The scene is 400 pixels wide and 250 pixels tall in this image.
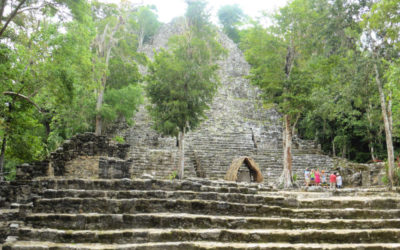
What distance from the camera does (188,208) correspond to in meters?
6.18

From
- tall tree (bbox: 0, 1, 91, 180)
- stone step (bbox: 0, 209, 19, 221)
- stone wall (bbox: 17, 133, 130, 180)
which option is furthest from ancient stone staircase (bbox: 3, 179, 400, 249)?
tall tree (bbox: 0, 1, 91, 180)

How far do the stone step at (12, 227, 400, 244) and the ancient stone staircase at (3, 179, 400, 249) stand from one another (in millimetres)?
15

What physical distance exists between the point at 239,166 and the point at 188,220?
22.6 ft

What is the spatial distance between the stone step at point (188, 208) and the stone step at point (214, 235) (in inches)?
27.5

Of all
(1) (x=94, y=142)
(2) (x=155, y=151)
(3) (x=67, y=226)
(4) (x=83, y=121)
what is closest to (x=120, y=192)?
(3) (x=67, y=226)

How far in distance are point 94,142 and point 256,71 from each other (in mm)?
7905

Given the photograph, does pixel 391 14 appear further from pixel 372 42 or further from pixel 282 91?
pixel 282 91

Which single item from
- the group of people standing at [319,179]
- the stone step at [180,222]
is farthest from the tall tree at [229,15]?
the stone step at [180,222]

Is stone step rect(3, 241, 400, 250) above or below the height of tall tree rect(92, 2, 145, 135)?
below

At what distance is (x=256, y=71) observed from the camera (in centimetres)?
1456

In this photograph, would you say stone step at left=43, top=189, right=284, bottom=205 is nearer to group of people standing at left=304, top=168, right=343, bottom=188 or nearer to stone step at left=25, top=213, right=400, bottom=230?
stone step at left=25, top=213, right=400, bottom=230

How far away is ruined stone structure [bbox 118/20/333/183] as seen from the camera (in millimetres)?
14555

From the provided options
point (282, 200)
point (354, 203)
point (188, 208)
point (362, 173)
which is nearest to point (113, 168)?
point (188, 208)

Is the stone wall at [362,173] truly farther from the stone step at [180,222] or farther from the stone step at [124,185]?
the stone step at [124,185]
